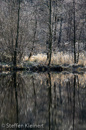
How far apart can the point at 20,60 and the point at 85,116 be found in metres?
14.4

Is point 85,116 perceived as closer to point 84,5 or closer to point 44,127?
point 44,127

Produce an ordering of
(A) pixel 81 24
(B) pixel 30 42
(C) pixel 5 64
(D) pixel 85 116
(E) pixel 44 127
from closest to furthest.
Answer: (E) pixel 44 127 < (D) pixel 85 116 < (C) pixel 5 64 < (B) pixel 30 42 < (A) pixel 81 24

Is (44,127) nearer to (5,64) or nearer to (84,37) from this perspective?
(5,64)

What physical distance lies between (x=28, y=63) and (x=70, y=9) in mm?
6634

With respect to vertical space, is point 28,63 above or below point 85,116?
above

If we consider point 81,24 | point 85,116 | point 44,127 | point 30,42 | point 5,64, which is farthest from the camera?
point 81,24

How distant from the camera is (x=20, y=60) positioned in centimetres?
1803

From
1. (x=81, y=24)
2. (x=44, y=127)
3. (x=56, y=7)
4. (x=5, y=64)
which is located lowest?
(x=44, y=127)

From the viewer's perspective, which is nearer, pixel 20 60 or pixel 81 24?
pixel 20 60

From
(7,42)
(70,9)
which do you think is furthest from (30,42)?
(70,9)

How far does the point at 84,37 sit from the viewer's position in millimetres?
20469

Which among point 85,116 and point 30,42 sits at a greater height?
point 30,42

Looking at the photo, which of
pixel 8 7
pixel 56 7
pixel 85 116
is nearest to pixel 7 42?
pixel 8 7

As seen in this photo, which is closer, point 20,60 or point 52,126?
point 52,126
